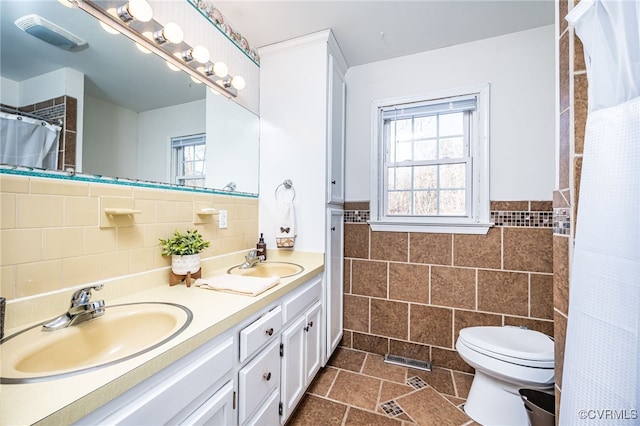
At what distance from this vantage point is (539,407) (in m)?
1.12

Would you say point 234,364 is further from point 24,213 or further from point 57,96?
point 57,96

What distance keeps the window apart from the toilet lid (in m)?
1.81

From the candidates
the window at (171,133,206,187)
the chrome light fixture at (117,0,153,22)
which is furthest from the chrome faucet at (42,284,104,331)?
the chrome light fixture at (117,0,153,22)

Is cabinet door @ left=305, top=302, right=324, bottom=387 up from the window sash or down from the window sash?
down

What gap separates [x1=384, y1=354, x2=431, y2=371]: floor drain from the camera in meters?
1.91

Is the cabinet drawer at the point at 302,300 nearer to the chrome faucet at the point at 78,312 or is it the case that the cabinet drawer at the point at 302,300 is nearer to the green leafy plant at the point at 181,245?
the green leafy plant at the point at 181,245

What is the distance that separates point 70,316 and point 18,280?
7.1 inches

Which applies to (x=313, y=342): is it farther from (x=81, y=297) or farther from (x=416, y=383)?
(x=81, y=297)

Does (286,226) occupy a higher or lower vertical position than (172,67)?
lower

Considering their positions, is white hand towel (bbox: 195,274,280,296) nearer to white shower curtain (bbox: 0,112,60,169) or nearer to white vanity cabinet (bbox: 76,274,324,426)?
white vanity cabinet (bbox: 76,274,324,426)

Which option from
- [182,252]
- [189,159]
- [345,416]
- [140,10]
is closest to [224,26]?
[140,10]

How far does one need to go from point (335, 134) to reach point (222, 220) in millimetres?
1028

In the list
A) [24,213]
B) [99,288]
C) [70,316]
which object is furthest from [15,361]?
[24,213]

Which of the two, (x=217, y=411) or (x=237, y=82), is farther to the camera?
(x=237, y=82)
